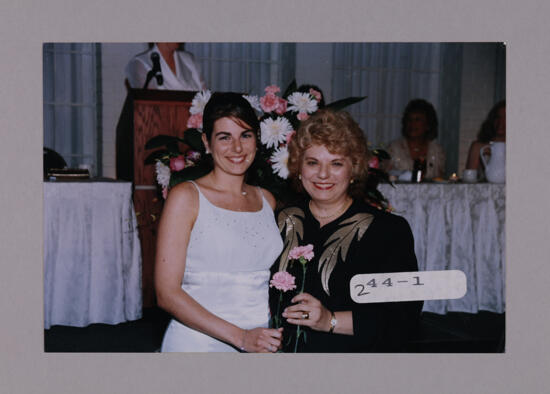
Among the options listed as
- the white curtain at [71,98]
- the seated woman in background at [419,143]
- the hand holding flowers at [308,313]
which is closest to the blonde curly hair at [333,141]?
the hand holding flowers at [308,313]

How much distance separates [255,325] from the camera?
1.52 meters

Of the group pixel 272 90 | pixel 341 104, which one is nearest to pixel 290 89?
pixel 272 90

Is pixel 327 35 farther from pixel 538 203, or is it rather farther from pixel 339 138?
pixel 538 203

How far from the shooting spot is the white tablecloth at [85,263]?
1710 mm

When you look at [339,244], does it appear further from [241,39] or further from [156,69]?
[156,69]

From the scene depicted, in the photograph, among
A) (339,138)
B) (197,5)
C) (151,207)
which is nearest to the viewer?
(339,138)

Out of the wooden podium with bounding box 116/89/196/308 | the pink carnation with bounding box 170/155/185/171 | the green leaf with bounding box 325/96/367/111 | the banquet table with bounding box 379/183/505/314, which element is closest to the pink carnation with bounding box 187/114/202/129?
the pink carnation with bounding box 170/155/185/171

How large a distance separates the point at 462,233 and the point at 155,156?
4.71 feet

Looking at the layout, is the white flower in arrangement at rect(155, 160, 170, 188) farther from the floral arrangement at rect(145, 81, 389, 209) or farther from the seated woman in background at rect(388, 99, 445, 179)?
the seated woman in background at rect(388, 99, 445, 179)

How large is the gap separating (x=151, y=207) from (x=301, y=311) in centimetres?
82

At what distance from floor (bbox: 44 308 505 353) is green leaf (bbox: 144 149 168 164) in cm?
59

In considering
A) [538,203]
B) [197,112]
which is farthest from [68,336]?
[538,203]

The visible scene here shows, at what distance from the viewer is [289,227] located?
4.95ft

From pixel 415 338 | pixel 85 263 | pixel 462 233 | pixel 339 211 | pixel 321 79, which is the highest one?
pixel 321 79
